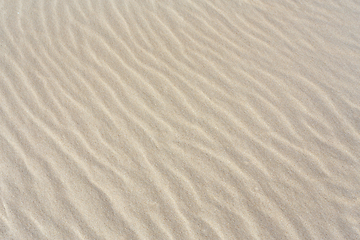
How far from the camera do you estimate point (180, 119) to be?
9.34 ft

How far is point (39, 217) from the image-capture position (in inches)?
92.1

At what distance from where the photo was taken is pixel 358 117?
9.16 ft

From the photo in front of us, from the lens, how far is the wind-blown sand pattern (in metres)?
2.34

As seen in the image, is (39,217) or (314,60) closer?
(39,217)

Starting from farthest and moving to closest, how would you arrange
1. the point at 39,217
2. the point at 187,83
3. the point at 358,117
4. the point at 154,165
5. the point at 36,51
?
the point at 36,51 → the point at 187,83 → the point at 358,117 → the point at 154,165 → the point at 39,217

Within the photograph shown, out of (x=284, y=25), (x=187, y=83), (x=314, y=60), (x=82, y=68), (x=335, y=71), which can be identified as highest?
(x=82, y=68)

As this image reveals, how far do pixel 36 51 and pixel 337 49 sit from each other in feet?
9.25

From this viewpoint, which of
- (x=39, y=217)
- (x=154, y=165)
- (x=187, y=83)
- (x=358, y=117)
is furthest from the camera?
(x=187, y=83)

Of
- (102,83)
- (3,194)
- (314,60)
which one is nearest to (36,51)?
(102,83)

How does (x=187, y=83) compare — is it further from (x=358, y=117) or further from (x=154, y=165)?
(x=358, y=117)

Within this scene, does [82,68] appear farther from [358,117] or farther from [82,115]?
A: [358,117]

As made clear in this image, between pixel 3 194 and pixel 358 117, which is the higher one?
pixel 3 194

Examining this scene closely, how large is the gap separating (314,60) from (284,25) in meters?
0.55

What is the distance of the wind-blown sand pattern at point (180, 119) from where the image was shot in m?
2.34
